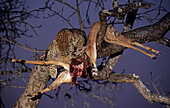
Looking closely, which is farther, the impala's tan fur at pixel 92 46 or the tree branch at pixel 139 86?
the tree branch at pixel 139 86

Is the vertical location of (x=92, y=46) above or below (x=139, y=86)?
above

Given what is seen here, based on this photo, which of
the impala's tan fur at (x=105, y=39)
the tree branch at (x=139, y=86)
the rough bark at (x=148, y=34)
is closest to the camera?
the impala's tan fur at (x=105, y=39)

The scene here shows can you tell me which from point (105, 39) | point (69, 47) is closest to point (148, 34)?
point (105, 39)

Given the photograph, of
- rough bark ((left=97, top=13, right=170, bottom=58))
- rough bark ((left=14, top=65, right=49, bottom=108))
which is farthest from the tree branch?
rough bark ((left=14, top=65, right=49, bottom=108))

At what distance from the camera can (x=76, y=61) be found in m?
1.43

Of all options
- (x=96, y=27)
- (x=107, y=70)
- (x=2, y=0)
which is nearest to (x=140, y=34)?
(x=96, y=27)

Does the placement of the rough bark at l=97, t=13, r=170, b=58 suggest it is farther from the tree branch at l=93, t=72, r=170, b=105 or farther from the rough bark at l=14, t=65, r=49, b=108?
the rough bark at l=14, t=65, r=49, b=108

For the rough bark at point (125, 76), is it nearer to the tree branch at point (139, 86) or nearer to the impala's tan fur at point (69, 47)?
the tree branch at point (139, 86)

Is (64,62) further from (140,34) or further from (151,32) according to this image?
(151,32)

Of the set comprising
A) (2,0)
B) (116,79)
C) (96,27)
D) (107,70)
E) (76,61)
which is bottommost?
(116,79)

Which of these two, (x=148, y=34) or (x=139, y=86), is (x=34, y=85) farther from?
(x=148, y=34)

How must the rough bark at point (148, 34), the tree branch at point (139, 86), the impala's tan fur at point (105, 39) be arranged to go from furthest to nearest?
the tree branch at point (139, 86), the rough bark at point (148, 34), the impala's tan fur at point (105, 39)

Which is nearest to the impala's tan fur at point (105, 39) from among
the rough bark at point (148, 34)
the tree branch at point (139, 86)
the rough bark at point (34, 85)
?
the rough bark at point (148, 34)

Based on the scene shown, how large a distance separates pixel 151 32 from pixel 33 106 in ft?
5.50
